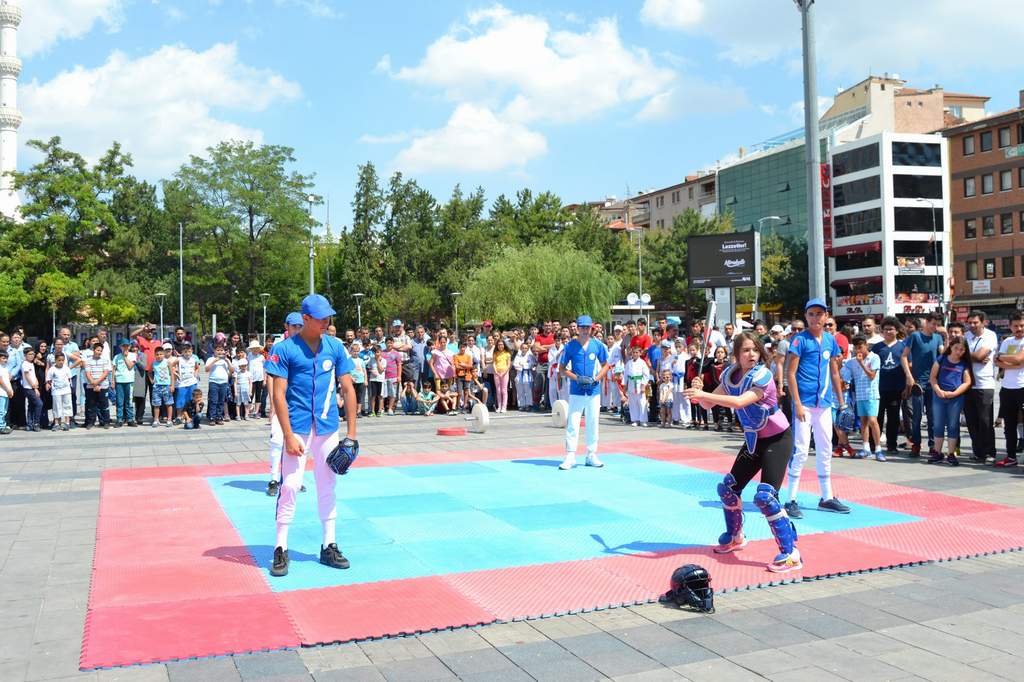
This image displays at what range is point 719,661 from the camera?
474 cm

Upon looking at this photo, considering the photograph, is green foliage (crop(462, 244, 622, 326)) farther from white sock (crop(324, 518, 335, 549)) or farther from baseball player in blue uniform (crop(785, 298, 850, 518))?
white sock (crop(324, 518, 335, 549))

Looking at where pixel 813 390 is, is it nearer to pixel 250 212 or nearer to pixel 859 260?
pixel 250 212

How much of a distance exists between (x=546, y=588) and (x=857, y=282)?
243 ft

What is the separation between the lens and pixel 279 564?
6535 millimetres

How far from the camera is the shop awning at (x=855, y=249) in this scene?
232 feet

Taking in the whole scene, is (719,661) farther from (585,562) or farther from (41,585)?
(41,585)

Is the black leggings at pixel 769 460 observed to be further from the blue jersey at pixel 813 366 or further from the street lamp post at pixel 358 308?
the street lamp post at pixel 358 308

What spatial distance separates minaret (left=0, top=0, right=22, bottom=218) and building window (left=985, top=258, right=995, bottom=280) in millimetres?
82701

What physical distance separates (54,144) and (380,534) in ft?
162

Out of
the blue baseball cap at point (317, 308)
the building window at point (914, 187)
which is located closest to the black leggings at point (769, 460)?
the blue baseball cap at point (317, 308)

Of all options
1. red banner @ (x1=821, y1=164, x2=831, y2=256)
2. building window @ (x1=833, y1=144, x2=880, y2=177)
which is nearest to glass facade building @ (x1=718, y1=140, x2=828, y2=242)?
red banner @ (x1=821, y1=164, x2=831, y2=256)

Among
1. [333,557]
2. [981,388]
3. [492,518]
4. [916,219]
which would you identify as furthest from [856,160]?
[333,557]

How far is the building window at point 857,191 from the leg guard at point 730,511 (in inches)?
2755

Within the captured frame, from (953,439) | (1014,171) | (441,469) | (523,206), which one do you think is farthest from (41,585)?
(523,206)
